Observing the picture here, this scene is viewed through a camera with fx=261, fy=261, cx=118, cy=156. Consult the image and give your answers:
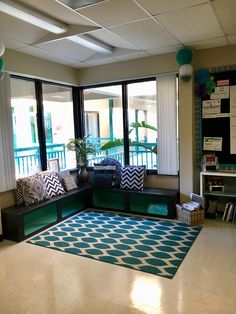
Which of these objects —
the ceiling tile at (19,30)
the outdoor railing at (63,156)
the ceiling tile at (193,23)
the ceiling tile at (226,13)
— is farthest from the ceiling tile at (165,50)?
the ceiling tile at (19,30)

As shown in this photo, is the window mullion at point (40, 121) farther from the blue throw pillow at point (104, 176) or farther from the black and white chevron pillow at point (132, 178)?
the black and white chevron pillow at point (132, 178)

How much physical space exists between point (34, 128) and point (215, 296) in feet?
12.0

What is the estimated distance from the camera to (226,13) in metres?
2.89

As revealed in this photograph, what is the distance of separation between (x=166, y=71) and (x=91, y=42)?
1.37 m

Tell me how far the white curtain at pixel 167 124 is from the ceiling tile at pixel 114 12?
1.62 meters

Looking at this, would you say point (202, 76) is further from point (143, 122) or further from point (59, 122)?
point (59, 122)

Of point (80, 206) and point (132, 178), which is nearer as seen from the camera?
point (132, 178)

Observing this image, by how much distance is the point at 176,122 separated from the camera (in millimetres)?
4434

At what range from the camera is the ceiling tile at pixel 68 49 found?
3784 millimetres

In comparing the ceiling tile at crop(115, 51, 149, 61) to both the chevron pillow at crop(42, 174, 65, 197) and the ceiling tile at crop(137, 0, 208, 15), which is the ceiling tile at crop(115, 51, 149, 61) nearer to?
the ceiling tile at crop(137, 0, 208, 15)

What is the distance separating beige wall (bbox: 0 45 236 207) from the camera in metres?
4.00

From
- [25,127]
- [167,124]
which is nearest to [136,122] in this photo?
[167,124]

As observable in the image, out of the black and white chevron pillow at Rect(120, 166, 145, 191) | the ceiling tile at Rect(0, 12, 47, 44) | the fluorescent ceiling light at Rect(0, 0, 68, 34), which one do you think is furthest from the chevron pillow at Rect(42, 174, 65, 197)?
the fluorescent ceiling light at Rect(0, 0, 68, 34)

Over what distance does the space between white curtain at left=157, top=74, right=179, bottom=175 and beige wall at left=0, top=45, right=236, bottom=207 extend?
6.6 inches
